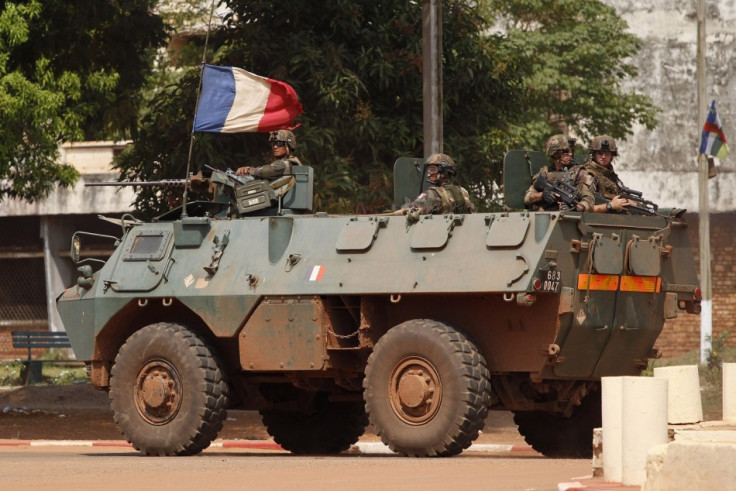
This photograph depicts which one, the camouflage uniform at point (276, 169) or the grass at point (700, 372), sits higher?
the camouflage uniform at point (276, 169)

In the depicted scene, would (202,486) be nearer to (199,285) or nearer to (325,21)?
(199,285)

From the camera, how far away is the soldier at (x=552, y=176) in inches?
578

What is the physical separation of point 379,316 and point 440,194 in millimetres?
1251

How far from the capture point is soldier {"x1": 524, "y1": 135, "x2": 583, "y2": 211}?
14.7 metres

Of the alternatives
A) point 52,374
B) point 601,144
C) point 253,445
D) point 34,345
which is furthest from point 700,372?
point 601,144

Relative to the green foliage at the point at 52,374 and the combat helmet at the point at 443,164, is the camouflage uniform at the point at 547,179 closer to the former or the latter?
the combat helmet at the point at 443,164

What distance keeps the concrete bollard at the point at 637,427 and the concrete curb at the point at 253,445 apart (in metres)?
6.89

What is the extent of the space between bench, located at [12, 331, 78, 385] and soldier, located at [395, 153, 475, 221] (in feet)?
48.4

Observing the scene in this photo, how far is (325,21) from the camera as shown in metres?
22.8

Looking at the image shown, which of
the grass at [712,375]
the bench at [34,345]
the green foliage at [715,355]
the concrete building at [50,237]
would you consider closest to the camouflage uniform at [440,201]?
the grass at [712,375]

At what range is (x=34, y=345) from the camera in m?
29.8

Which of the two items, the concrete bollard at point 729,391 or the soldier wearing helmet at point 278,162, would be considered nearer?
the concrete bollard at point 729,391

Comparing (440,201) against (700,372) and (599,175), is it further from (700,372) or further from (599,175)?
(700,372)

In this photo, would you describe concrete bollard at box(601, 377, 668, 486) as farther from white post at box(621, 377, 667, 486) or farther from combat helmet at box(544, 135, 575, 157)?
combat helmet at box(544, 135, 575, 157)
